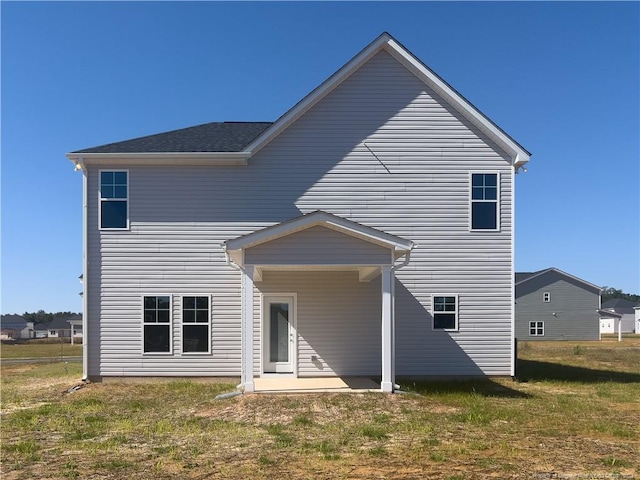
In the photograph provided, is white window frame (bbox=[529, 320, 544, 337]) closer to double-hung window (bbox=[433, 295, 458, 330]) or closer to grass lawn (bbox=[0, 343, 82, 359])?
double-hung window (bbox=[433, 295, 458, 330])

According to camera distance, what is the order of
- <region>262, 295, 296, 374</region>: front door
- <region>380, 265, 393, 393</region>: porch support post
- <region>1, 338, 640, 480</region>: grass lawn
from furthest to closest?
<region>262, 295, 296, 374</region>: front door → <region>380, 265, 393, 393</region>: porch support post → <region>1, 338, 640, 480</region>: grass lawn

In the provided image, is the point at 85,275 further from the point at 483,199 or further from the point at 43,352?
the point at 43,352

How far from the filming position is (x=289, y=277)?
611 inches

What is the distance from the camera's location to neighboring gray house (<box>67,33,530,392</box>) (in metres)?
15.3

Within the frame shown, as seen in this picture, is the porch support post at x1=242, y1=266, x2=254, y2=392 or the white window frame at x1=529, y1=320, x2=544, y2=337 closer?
the porch support post at x1=242, y1=266, x2=254, y2=392

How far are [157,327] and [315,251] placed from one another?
536 cm

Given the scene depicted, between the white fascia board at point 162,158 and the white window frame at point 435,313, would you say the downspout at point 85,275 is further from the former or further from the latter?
the white window frame at point 435,313

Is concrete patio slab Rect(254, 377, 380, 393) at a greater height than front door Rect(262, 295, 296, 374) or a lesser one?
lesser

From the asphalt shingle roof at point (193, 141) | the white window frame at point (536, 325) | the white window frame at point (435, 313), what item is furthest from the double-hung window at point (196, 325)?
the white window frame at point (536, 325)

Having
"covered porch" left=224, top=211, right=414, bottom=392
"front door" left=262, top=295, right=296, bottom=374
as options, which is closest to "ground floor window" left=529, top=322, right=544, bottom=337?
"covered porch" left=224, top=211, right=414, bottom=392

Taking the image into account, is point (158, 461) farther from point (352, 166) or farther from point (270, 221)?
point (352, 166)

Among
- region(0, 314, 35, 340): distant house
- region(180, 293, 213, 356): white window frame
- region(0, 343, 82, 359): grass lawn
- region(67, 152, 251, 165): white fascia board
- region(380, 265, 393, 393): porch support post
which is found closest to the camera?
region(380, 265, 393, 393): porch support post

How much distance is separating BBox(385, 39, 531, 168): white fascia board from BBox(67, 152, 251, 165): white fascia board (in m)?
5.02

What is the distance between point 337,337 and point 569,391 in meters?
6.04
